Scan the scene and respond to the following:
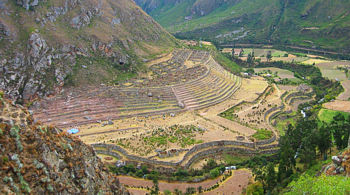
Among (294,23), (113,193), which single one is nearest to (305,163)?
(113,193)

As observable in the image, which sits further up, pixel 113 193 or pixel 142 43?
pixel 142 43

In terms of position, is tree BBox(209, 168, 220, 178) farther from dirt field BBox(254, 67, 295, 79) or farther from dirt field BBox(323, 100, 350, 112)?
dirt field BBox(254, 67, 295, 79)

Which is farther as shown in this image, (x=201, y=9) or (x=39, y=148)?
(x=201, y=9)

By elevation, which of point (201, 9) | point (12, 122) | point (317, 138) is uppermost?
point (201, 9)

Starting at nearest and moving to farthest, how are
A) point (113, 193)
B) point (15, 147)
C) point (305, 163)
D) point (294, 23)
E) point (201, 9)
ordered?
point (15, 147) < point (113, 193) < point (305, 163) < point (294, 23) < point (201, 9)

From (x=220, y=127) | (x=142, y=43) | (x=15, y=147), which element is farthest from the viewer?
(x=142, y=43)

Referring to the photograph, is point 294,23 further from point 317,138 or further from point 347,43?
point 317,138

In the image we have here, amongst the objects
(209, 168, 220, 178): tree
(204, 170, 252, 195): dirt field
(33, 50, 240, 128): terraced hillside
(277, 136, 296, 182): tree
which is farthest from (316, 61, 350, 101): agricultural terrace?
(209, 168, 220, 178): tree

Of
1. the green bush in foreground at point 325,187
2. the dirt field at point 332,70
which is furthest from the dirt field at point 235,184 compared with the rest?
the dirt field at point 332,70
